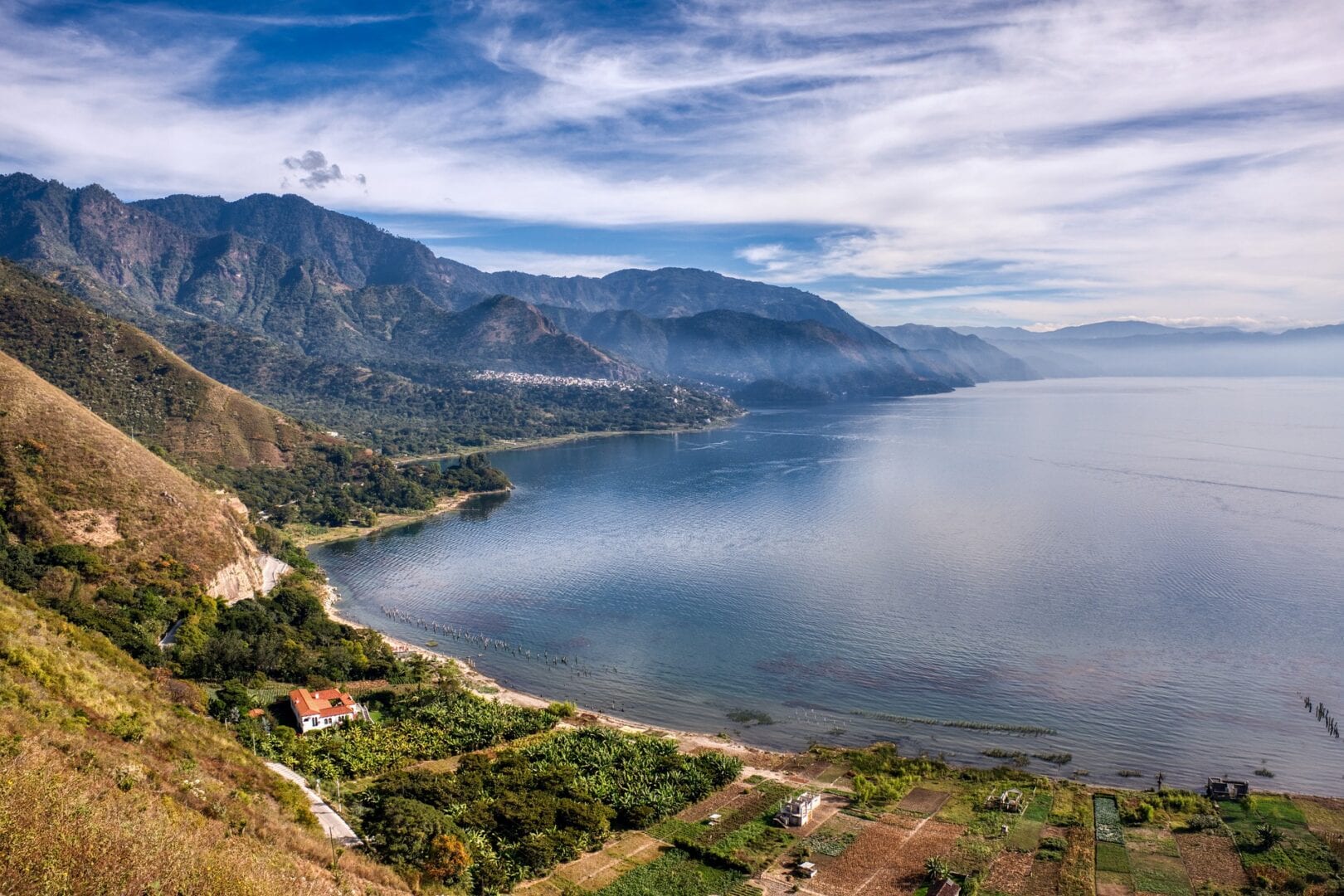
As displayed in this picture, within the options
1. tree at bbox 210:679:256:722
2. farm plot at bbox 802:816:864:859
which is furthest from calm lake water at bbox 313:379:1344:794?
tree at bbox 210:679:256:722

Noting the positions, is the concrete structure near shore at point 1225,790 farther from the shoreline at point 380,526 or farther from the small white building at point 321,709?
the shoreline at point 380,526

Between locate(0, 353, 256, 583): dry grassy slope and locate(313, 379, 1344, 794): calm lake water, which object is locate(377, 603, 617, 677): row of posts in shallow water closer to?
locate(313, 379, 1344, 794): calm lake water

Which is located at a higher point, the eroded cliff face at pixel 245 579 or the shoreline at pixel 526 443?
the shoreline at pixel 526 443

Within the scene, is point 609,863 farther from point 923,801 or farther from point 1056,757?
point 1056,757

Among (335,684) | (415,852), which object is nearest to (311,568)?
(335,684)

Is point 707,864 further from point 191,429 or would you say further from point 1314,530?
point 191,429

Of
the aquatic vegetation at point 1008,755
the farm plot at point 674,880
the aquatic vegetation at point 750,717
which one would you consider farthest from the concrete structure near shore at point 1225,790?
the farm plot at point 674,880

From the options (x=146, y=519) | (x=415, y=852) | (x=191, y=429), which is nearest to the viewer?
(x=415, y=852)
